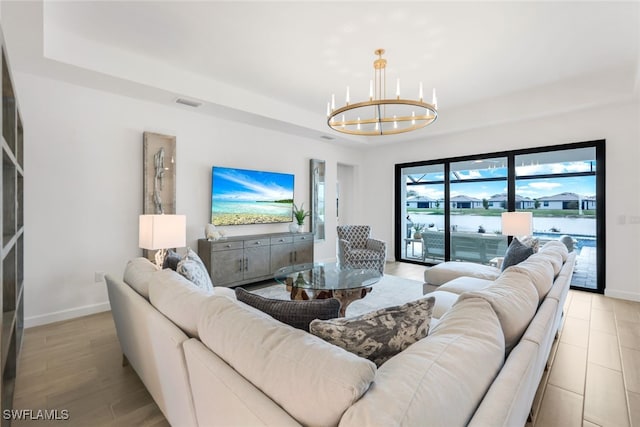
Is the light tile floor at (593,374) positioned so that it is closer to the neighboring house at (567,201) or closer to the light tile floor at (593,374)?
the light tile floor at (593,374)

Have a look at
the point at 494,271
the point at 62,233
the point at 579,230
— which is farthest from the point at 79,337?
the point at 579,230

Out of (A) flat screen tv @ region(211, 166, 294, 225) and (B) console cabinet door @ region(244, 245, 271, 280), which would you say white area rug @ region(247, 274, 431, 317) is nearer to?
(B) console cabinet door @ region(244, 245, 271, 280)

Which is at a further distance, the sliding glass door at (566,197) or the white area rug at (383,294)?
the sliding glass door at (566,197)

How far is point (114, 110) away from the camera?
3555 mm

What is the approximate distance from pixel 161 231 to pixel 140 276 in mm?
699

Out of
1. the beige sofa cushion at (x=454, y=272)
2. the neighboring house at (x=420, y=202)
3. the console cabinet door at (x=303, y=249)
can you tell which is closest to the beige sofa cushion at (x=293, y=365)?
the beige sofa cushion at (x=454, y=272)

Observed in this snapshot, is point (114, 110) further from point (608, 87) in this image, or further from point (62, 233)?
point (608, 87)

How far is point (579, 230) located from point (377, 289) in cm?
313

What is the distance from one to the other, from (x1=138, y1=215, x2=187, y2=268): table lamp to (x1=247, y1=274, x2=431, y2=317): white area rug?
5.45 feet

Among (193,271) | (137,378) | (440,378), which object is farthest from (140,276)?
(440,378)

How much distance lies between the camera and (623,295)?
3938 mm

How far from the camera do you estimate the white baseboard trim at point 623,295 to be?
3.86m

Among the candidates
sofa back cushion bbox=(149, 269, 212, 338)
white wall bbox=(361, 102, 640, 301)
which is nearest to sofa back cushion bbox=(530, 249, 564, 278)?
sofa back cushion bbox=(149, 269, 212, 338)

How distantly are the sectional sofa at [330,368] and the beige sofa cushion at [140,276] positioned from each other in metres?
0.22
